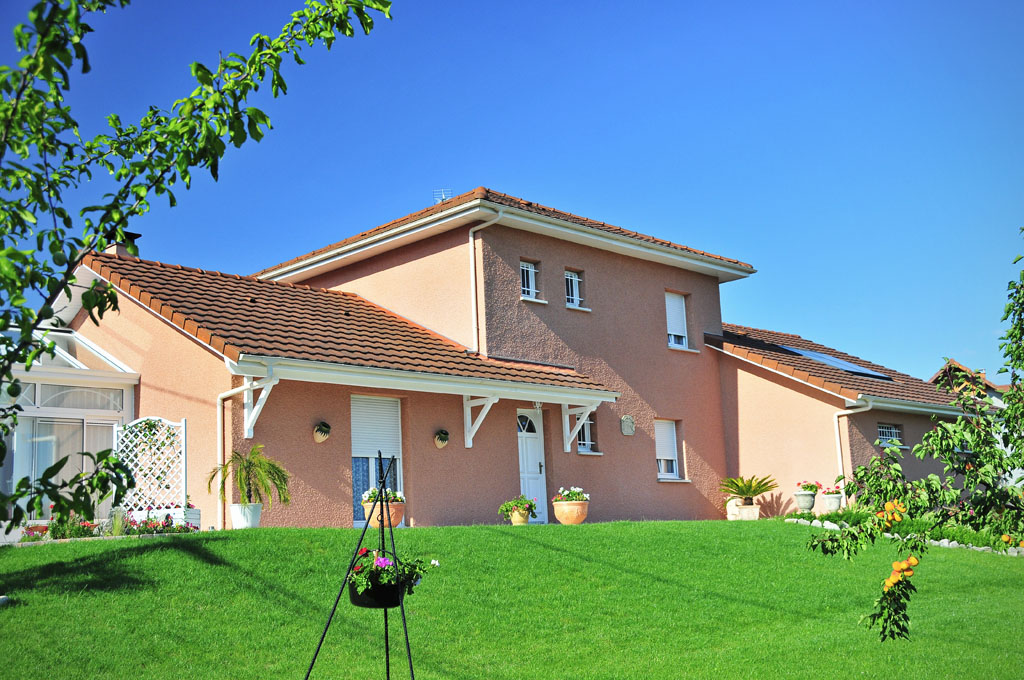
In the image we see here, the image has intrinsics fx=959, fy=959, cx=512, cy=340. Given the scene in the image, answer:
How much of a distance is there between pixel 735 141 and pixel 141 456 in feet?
44.0

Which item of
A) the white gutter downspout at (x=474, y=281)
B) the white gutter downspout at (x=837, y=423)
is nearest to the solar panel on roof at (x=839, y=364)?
the white gutter downspout at (x=837, y=423)

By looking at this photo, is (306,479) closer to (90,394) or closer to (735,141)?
(90,394)

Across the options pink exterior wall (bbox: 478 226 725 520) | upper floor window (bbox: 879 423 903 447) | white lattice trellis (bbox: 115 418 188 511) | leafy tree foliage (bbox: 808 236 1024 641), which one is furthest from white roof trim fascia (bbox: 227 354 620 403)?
leafy tree foliage (bbox: 808 236 1024 641)

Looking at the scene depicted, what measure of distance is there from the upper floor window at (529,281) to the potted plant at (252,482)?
24.3 ft

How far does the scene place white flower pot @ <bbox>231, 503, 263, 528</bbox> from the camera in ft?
45.3

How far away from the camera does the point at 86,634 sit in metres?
9.15

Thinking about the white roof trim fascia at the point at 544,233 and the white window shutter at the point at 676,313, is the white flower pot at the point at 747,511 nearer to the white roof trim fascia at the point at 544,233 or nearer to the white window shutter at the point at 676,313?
the white window shutter at the point at 676,313

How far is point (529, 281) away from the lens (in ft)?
66.5

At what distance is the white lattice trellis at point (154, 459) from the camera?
14.1m

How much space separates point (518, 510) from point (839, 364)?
450 inches

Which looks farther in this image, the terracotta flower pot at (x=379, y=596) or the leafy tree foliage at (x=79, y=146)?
the terracotta flower pot at (x=379, y=596)

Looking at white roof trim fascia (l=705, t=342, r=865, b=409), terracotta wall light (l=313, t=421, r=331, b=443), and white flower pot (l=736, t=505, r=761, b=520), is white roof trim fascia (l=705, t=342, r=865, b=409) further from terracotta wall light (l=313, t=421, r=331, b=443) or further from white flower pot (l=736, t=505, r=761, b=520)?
terracotta wall light (l=313, t=421, r=331, b=443)

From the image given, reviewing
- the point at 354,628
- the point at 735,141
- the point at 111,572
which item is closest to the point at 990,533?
the point at 354,628

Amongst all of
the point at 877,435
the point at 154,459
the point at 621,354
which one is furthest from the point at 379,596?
the point at 877,435
